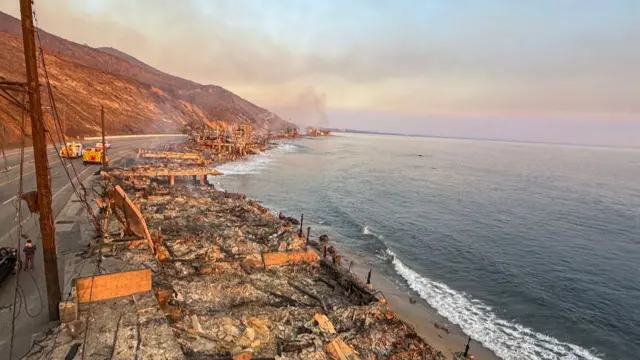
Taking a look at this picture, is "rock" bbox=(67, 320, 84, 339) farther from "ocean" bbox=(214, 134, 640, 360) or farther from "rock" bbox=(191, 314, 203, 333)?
"ocean" bbox=(214, 134, 640, 360)

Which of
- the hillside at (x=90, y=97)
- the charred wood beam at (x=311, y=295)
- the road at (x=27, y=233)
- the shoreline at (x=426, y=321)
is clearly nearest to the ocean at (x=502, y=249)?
the shoreline at (x=426, y=321)

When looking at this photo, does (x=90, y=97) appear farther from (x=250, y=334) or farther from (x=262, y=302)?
(x=250, y=334)

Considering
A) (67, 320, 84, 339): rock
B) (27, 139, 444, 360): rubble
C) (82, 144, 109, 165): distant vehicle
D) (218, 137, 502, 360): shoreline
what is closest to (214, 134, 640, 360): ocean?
(218, 137, 502, 360): shoreline

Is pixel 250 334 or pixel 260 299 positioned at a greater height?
pixel 250 334

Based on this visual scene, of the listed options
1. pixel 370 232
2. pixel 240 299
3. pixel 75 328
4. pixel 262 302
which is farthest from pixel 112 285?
pixel 370 232

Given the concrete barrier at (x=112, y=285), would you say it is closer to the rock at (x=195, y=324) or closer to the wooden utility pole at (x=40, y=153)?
the wooden utility pole at (x=40, y=153)
